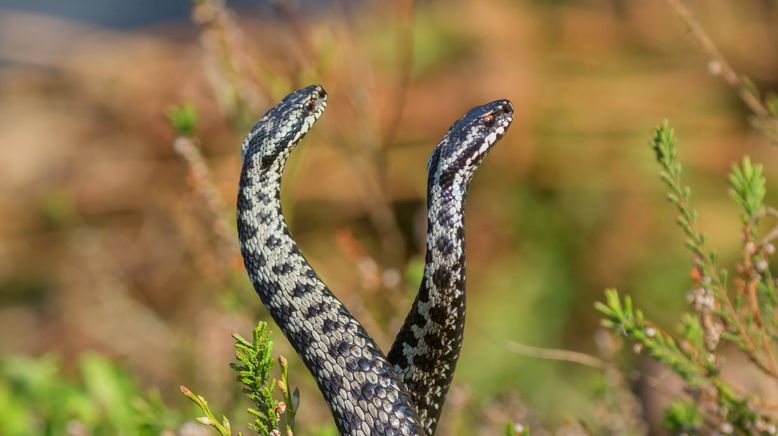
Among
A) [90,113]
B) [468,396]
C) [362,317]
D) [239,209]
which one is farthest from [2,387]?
[90,113]

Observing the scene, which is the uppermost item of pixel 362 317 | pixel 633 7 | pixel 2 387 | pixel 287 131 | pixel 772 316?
pixel 633 7

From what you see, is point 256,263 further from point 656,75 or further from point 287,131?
point 656,75

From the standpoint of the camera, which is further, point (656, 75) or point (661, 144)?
point (656, 75)

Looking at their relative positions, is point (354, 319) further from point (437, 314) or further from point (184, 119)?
point (184, 119)

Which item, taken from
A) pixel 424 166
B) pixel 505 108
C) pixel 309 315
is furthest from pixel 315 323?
pixel 424 166

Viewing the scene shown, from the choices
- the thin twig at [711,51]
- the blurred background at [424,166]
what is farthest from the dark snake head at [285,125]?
the blurred background at [424,166]

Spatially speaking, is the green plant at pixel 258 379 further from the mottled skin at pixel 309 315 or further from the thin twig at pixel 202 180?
the thin twig at pixel 202 180
